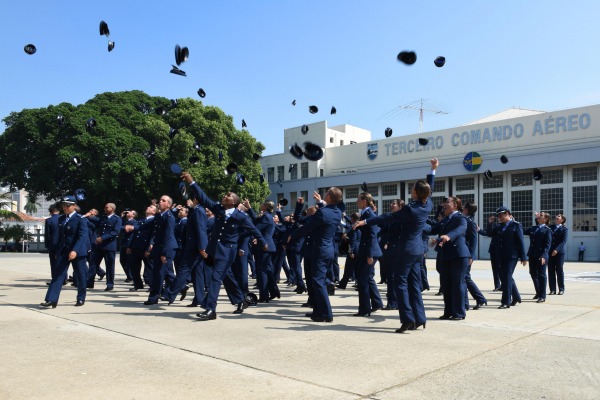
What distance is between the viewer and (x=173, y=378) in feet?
14.3

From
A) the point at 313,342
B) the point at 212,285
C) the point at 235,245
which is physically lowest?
the point at 313,342

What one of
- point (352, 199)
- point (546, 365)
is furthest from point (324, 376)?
point (352, 199)

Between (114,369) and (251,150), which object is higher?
(251,150)

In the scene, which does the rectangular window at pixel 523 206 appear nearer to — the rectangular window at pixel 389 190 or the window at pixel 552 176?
the window at pixel 552 176

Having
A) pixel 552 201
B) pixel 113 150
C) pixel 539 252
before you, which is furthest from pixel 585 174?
pixel 113 150

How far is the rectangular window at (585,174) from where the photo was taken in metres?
32.3

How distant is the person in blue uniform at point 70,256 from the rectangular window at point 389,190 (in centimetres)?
3602

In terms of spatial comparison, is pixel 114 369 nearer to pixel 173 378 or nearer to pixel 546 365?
pixel 173 378

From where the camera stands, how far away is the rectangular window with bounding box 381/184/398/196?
141 ft

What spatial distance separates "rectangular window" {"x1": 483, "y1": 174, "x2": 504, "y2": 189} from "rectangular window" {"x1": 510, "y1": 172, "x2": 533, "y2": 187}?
776mm

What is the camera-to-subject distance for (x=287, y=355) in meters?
5.24

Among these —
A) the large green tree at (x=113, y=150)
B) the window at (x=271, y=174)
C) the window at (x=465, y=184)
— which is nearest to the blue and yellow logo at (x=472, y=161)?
the window at (x=465, y=184)

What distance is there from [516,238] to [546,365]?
4.80 metres

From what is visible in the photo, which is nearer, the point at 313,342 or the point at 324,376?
the point at 324,376
